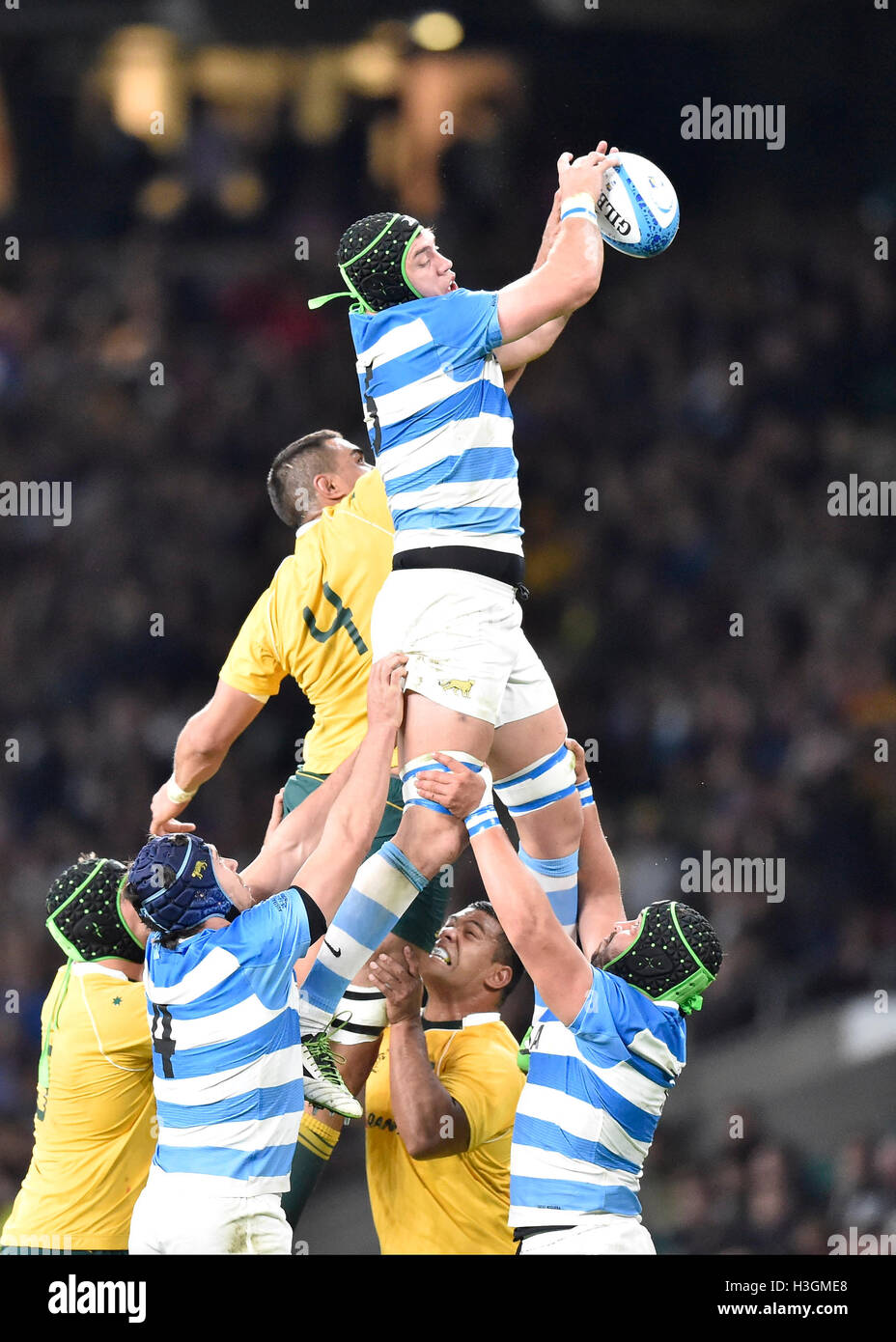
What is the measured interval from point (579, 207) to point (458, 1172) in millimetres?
2669

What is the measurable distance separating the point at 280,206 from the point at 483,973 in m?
9.36

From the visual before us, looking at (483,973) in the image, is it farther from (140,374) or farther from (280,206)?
(280,206)

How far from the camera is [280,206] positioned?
44.1ft

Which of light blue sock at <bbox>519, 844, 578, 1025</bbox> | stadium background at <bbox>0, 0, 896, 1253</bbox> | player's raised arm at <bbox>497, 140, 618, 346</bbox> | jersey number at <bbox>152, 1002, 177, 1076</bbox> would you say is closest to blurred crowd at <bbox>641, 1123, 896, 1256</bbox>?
stadium background at <bbox>0, 0, 896, 1253</bbox>

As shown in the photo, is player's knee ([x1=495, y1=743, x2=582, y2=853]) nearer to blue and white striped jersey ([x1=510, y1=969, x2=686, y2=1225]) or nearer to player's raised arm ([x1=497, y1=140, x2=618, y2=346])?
blue and white striped jersey ([x1=510, y1=969, x2=686, y2=1225])

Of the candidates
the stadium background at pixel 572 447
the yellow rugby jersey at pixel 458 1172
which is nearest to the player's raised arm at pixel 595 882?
the yellow rugby jersey at pixel 458 1172

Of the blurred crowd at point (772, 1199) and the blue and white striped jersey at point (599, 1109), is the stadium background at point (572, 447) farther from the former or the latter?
the blue and white striped jersey at point (599, 1109)

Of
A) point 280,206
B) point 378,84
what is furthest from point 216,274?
point 378,84

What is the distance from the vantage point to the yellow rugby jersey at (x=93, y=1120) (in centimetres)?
458

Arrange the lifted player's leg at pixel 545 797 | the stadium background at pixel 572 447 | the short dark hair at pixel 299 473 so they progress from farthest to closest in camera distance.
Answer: the stadium background at pixel 572 447 < the short dark hair at pixel 299 473 < the lifted player's leg at pixel 545 797

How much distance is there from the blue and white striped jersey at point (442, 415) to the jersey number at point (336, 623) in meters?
0.76

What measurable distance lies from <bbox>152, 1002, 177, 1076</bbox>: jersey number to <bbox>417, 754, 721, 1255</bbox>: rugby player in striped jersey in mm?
812
